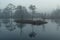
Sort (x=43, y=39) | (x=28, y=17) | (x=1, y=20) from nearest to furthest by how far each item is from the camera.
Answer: (x=43, y=39)
(x=28, y=17)
(x=1, y=20)

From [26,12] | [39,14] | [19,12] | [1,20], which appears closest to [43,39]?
[39,14]

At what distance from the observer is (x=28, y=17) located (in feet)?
14.2

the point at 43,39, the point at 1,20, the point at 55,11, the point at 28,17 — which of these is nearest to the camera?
the point at 43,39

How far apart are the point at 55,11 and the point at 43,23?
2.68 feet

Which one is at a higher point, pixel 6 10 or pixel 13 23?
pixel 6 10

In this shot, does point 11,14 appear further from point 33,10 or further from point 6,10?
point 33,10

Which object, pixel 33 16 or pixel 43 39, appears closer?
pixel 43 39

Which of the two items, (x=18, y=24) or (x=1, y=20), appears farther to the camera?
(x=1, y=20)

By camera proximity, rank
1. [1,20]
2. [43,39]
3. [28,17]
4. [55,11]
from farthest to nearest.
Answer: [1,20]
[28,17]
[55,11]
[43,39]

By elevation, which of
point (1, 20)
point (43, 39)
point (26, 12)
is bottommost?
point (43, 39)

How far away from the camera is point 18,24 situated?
4.34m

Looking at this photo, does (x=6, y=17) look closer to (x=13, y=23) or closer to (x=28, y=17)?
→ (x=13, y=23)

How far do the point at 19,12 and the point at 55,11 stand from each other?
5.57 ft

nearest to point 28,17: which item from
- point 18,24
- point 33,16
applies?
point 33,16
